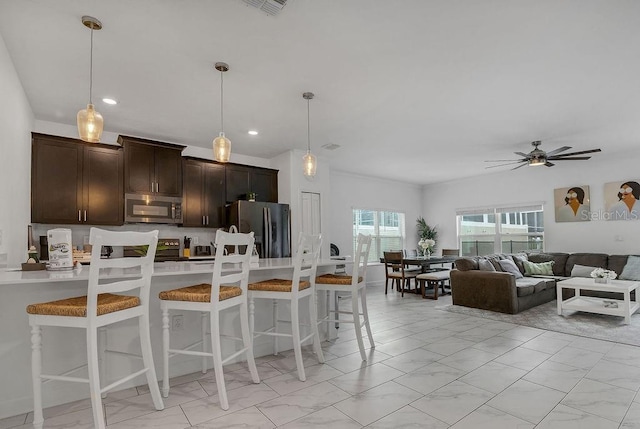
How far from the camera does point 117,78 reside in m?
3.19

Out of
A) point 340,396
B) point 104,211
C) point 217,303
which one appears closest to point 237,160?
point 104,211

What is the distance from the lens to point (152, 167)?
4.81 m

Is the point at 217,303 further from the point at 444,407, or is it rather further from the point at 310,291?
the point at 444,407

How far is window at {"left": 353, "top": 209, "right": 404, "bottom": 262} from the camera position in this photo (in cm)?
824

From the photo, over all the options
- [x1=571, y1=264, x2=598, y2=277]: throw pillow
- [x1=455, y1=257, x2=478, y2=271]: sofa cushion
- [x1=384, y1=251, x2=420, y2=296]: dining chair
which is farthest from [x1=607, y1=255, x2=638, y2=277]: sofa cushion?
[x1=384, y1=251, x2=420, y2=296]: dining chair

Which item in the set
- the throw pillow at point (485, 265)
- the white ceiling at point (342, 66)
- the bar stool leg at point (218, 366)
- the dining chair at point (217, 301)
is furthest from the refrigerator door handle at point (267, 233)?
the throw pillow at point (485, 265)

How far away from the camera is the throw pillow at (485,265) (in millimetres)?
5512

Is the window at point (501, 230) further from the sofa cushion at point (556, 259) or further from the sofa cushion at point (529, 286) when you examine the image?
the sofa cushion at point (529, 286)

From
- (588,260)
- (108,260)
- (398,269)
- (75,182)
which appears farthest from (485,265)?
(75,182)

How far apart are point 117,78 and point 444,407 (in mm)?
3816

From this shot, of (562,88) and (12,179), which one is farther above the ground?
(562,88)

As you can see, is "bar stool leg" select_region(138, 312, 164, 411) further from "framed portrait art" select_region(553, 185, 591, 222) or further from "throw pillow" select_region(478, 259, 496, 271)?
"framed portrait art" select_region(553, 185, 591, 222)

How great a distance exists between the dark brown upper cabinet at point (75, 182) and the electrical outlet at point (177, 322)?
248 centimetres

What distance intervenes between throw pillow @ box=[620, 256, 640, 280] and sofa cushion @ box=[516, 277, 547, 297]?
54.4 inches
